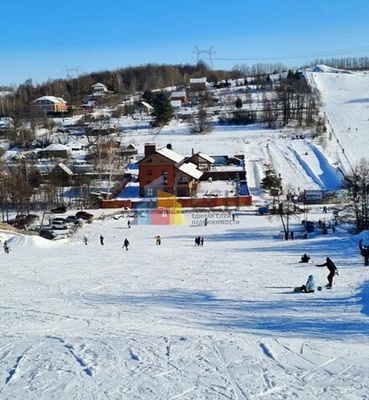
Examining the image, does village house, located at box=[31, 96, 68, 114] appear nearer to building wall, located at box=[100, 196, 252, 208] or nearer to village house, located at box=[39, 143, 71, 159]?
village house, located at box=[39, 143, 71, 159]

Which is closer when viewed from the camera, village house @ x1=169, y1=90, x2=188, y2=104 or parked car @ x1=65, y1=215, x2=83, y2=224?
parked car @ x1=65, y1=215, x2=83, y2=224

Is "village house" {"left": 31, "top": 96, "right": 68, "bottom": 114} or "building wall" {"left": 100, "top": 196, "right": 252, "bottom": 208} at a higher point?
"village house" {"left": 31, "top": 96, "right": 68, "bottom": 114}

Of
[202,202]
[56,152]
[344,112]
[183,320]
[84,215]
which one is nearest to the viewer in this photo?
[183,320]

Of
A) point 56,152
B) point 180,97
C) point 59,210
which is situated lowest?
point 59,210

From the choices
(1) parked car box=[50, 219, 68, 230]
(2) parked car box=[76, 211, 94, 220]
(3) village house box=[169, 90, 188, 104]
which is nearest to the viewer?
(1) parked car box=[50, 219, 68, 230]

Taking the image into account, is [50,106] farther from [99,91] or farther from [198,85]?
[198,85]

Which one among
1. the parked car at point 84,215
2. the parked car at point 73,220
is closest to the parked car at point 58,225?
the parked car at point 73,220

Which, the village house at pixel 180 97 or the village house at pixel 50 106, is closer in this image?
the village house at pixel 50 106

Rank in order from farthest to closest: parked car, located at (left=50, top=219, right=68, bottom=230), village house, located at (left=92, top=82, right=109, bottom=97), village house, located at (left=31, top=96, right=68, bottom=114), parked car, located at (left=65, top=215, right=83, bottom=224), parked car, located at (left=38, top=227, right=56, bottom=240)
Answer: village house, located at (left=92, top=82, right=109, bottom=97) → village house, located at (left=31, top=96, right=68, bottom=114) → parked car, located at (left=65, top=215, right=83, bottom=224) → parked car, located at (left=50, top=219, right=68, bottom=230) → parked car, located at (left=38, top=227, right=56, bottom=240)

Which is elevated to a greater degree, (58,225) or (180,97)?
(180,97)

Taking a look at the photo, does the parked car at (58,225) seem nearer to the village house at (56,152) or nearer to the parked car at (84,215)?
the parked car at (84,215)

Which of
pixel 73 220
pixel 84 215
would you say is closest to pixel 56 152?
pixel 84 215

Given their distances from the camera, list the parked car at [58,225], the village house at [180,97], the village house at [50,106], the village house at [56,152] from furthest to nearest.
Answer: the village house at [180,97] < the village house at [50,106] < the village house at [56,152] < the parked car at [58,225]

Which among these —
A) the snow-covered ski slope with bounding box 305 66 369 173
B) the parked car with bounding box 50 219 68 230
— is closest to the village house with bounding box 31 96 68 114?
the snow-covered ski slope with bounding box 305 66 369 173
